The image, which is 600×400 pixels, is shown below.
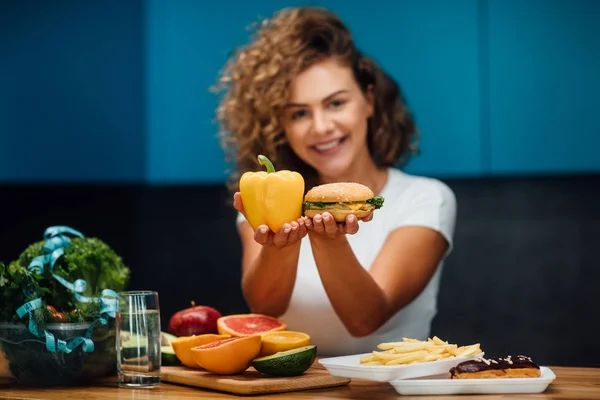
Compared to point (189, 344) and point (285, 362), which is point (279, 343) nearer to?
point (285, 362)

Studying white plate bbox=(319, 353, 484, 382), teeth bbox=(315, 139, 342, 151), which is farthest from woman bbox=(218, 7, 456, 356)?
white plate bbox=(319, 353, 484, 382)


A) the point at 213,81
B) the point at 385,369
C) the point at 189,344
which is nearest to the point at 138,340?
the point at 189,344

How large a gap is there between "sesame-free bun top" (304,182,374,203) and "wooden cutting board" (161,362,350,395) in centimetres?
35

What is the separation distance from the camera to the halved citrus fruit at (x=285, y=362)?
68.7 inches

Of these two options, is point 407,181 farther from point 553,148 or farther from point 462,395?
point 462,395

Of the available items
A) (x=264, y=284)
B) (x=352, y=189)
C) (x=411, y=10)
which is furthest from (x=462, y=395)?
(x=411, y=10)

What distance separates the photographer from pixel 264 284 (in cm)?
238

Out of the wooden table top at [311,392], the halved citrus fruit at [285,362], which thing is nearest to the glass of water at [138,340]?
the wooden table top at [311,392]

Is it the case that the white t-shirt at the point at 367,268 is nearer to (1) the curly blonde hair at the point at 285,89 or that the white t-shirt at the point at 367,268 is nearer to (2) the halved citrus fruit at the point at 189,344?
(1) the curly blonde hair at the point at 285,89

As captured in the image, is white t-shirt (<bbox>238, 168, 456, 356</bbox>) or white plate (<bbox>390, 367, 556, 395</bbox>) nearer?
white plate (<bbox>390, 367, 556, 395</bbox>)

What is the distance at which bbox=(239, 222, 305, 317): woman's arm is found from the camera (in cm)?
223

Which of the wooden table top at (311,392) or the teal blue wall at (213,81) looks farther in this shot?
the teal blue wall at (213,81)

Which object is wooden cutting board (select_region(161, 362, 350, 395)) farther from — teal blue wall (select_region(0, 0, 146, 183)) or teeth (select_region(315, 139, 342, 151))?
teal blue wall (select_region(0, 0, 146, 183))

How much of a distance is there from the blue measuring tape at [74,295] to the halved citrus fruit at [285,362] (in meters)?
0.33
